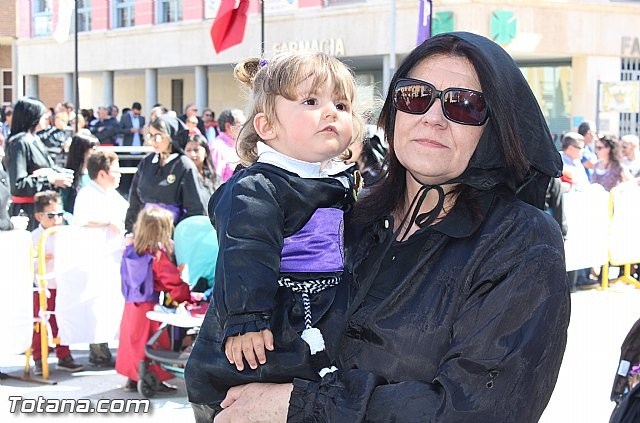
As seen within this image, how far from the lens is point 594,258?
11312 mm

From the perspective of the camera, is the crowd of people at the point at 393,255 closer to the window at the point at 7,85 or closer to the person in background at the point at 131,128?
the person in background at the point at 131,128

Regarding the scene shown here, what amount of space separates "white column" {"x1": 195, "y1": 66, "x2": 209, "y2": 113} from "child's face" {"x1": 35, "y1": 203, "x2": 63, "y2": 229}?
71.0ft

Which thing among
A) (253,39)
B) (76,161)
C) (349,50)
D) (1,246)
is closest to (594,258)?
(76,161)

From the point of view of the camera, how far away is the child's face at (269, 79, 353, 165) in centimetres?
262

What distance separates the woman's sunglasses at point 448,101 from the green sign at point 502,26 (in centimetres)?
2030

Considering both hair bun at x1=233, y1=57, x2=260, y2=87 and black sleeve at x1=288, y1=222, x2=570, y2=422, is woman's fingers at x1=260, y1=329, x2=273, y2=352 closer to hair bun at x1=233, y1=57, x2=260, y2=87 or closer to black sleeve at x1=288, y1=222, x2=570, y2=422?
black sleeve at x1=288, y1=222, x2=570, y2=422

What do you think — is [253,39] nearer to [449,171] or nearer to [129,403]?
[129,403]

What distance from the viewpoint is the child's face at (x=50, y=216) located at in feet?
25.2

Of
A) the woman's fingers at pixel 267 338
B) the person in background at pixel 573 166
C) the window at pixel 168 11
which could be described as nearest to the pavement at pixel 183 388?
the person in background at pixel 573 166

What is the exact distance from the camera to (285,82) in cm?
261

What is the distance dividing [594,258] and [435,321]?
979 centimetres

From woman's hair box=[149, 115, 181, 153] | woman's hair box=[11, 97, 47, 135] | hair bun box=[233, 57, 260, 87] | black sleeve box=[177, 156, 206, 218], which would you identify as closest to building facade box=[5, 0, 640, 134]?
woman's hair box=[11, 97, 47, 135]

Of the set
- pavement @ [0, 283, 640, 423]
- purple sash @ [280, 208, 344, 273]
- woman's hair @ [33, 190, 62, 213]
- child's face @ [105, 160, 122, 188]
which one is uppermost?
purple sash @ [280, 208, 344, 273]

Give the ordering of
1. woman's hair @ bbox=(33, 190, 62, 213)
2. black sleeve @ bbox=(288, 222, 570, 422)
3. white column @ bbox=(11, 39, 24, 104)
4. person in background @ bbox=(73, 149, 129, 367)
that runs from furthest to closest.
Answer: white column @ bbox=(11, 39, 24, 104)
woman's hair @ bbox=(33, 190, 62, 213)
person in background @ bbox=(73, 149, 129, 367)
black sleeve @ bbox=(288, 222, 570, 422)
